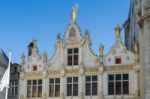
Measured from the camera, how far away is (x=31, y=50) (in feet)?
123

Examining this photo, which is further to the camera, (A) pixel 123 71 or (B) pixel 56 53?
(B) pixel 56 53

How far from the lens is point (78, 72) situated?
108ft

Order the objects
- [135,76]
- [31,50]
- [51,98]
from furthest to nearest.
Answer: [31,50], [51,98], [135,76]

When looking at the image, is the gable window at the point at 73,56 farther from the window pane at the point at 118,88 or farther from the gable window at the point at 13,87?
the gable window at the point at 13,87

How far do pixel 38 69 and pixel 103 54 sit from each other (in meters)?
6.33

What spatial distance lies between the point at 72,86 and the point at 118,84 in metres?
4.08

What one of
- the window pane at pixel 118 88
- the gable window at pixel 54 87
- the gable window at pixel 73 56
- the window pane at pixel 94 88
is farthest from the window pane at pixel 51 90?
the window pane at pixel 118 88

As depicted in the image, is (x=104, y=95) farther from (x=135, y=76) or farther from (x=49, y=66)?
(x=49, y=66)

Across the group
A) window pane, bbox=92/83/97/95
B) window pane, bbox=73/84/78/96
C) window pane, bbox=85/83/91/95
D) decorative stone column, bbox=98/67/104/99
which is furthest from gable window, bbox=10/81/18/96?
decorative stone column, bbox=98/67/104/99

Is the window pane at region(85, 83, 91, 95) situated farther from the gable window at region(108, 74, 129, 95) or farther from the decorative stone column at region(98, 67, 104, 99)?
the gable window at region(108, 74, 129, 95)

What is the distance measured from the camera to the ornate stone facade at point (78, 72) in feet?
104

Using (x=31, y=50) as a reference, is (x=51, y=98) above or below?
below

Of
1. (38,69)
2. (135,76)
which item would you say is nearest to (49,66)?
(38,69)

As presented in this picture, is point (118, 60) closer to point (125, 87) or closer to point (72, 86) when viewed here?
point (125, 87)
